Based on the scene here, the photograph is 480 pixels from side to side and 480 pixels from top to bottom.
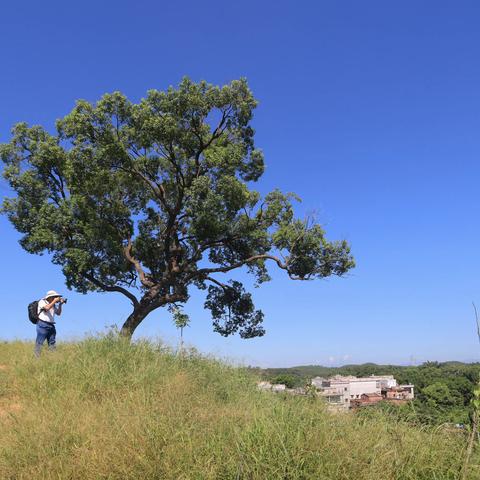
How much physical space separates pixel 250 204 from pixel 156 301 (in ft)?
15.2

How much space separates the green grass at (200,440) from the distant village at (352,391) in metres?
A: 0.31

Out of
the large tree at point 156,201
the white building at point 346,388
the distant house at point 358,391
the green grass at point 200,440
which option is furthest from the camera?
the large tree at point 156,201

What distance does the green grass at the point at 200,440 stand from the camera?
3750 mm

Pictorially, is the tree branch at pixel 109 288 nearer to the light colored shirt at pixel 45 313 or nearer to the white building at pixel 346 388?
the light colored shirt at pixel 45 313

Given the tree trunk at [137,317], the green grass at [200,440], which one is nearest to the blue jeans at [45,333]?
the green grass at [200,440]

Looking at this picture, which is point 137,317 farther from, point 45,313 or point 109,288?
point 45,313

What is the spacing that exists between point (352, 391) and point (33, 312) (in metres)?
6.05

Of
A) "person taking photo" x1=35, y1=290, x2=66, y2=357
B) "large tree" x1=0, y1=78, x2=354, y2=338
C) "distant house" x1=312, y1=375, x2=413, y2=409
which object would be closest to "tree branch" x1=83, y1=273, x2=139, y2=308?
"large tree" x1=0, y1=78, x2=354, y2=338

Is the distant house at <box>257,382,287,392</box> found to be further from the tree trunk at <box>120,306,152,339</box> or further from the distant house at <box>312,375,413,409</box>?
the tree trunk at <box>120,306,152,339</box>

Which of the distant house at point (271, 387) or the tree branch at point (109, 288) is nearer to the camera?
the distant house at point (271, 387)

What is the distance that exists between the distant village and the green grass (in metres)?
0.31

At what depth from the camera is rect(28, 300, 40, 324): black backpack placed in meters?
9.66

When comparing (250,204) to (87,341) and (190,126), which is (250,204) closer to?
(190,126)

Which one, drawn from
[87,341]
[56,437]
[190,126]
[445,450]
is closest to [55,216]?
[190,126]
